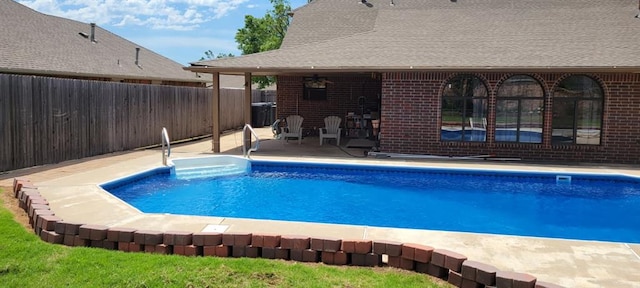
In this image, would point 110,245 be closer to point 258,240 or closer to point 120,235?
point 120,235

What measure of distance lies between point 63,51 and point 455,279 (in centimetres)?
1859

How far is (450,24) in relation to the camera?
16422 millimetres

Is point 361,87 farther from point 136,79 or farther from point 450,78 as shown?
point 136,79

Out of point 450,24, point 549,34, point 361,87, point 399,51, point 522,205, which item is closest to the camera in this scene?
point 522,205

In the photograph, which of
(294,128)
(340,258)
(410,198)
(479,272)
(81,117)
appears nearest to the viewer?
(479,272)

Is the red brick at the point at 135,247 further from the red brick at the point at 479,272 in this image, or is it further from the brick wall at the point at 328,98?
the brick wall at the point at 328,98

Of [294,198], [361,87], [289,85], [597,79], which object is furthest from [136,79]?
[597,79]

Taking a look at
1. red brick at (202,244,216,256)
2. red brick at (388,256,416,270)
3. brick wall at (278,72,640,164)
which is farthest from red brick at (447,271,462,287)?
brick wall at (278,72,640,164)

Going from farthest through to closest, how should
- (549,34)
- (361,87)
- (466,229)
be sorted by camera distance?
(361,87)
(549,34)
(466,229)

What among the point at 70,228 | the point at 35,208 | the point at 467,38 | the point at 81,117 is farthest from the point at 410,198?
the point at 81,117

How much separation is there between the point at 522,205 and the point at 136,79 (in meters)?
17.3

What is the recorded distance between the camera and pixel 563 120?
1316 cm

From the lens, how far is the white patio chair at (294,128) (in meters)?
16.3

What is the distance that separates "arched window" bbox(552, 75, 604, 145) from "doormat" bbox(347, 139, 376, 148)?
511 centimetres
